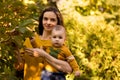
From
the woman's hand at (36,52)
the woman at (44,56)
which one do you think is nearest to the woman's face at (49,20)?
the woman at (44,56)

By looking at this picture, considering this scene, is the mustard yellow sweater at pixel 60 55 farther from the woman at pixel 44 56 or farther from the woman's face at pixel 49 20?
the woman's face at pixel 49 20

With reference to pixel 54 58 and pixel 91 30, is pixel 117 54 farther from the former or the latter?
pixel 54 58

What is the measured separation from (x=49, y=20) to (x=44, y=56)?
35 centimetres

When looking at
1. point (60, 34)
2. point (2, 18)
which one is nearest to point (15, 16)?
point (2, 18)

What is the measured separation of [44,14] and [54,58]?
1.44 feet

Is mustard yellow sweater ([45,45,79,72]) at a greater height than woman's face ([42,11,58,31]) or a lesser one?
lesser

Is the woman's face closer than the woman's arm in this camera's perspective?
No

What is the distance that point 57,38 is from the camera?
2.73 metres

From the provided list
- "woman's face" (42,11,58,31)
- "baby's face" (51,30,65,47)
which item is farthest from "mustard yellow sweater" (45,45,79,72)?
"woman's face" (42,11,58,31)

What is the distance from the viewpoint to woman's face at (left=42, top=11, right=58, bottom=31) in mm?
2867

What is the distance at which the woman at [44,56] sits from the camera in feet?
8.82

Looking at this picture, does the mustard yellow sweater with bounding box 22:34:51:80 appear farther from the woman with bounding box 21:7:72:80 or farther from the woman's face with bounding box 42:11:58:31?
the woman's face with bounding box 42:11:58:31

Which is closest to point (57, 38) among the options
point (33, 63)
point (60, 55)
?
point (60, 55)

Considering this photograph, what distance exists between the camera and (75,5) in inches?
299
